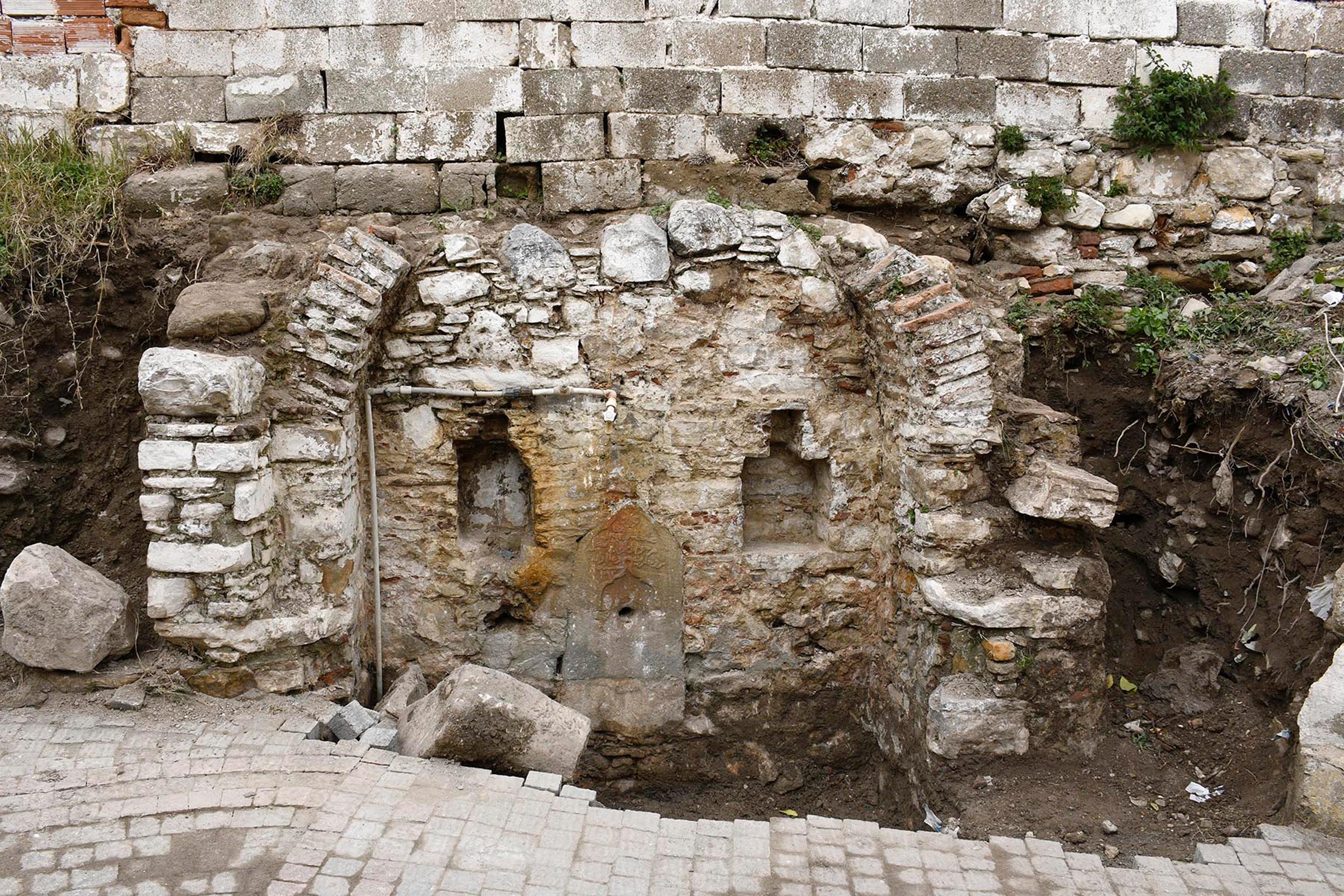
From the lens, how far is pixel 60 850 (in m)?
3.49

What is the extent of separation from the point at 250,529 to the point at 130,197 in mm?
2148

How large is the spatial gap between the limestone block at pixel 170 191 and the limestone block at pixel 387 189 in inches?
26.6

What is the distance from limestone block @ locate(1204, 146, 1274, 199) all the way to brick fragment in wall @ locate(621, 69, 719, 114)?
3174 millimetres

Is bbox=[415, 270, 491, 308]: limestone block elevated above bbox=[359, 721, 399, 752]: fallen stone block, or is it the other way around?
bbox=[415, 270, 491, 308]: limestone block

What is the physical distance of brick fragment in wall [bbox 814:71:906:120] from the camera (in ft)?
17.9

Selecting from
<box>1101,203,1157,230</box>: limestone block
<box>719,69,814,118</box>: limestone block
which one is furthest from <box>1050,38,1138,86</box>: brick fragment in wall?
<box>719,69,814,118</box>: limestone block

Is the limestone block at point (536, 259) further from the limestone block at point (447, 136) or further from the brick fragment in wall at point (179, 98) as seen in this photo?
the brick fragment in wall at point (179, 98)

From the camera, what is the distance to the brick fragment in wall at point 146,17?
5.39 m

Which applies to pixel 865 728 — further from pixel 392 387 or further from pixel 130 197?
pixel 130 197

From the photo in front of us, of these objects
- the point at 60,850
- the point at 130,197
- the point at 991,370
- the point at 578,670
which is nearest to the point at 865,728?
the point at 578,670

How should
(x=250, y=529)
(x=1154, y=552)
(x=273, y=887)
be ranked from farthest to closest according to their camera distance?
(x=1154, y=552) → (x=250, y=529) → (x=273, y=887)

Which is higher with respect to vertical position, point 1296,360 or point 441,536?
point 1296,360

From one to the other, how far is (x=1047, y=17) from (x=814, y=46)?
1472mm

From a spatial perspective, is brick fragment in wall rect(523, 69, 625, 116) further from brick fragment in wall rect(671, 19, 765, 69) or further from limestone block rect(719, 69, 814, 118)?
limestone block rect(719, 69, 814, 118)
